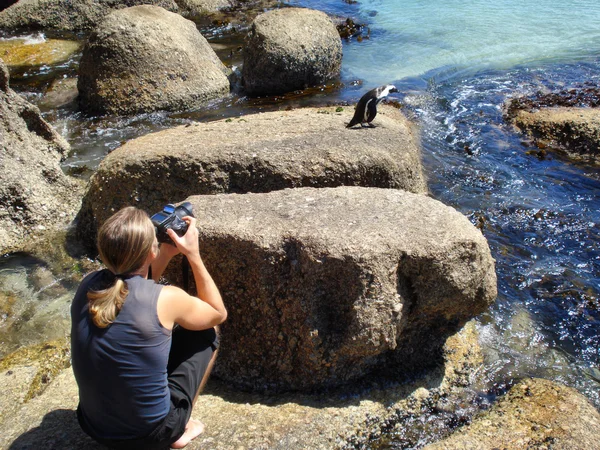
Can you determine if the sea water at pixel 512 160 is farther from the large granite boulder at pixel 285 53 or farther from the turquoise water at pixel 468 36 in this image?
the large granite boulder at pixel 285 53

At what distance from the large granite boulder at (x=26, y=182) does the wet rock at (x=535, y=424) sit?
4.73 m

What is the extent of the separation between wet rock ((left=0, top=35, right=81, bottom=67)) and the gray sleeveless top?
34.8ft

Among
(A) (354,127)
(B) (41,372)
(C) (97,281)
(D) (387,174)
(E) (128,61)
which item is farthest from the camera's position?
(E) (128,61)

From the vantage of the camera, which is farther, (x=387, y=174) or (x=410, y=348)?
(x=387, y=174)

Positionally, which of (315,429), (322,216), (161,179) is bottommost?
(315,429)

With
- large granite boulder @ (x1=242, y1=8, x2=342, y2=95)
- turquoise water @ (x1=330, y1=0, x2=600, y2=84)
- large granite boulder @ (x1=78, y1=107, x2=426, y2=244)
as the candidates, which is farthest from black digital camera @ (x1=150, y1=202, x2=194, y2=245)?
turquoise water @ (x1=330, y1=0, x2=600, y2=84)

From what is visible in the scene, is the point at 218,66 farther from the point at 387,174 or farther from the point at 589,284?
the point at 589,284

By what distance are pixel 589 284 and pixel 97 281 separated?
474cm

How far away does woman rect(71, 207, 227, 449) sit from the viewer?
2605 millimetres

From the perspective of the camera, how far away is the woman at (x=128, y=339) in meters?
2.61

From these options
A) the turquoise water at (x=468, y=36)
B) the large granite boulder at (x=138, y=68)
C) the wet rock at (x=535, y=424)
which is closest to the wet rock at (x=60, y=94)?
the large granite boulder at (x=138, y=68)

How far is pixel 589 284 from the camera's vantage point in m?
5.38

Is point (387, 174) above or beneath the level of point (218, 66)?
above

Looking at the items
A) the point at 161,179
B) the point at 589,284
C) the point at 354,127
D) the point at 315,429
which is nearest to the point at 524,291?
the point at 589,284
